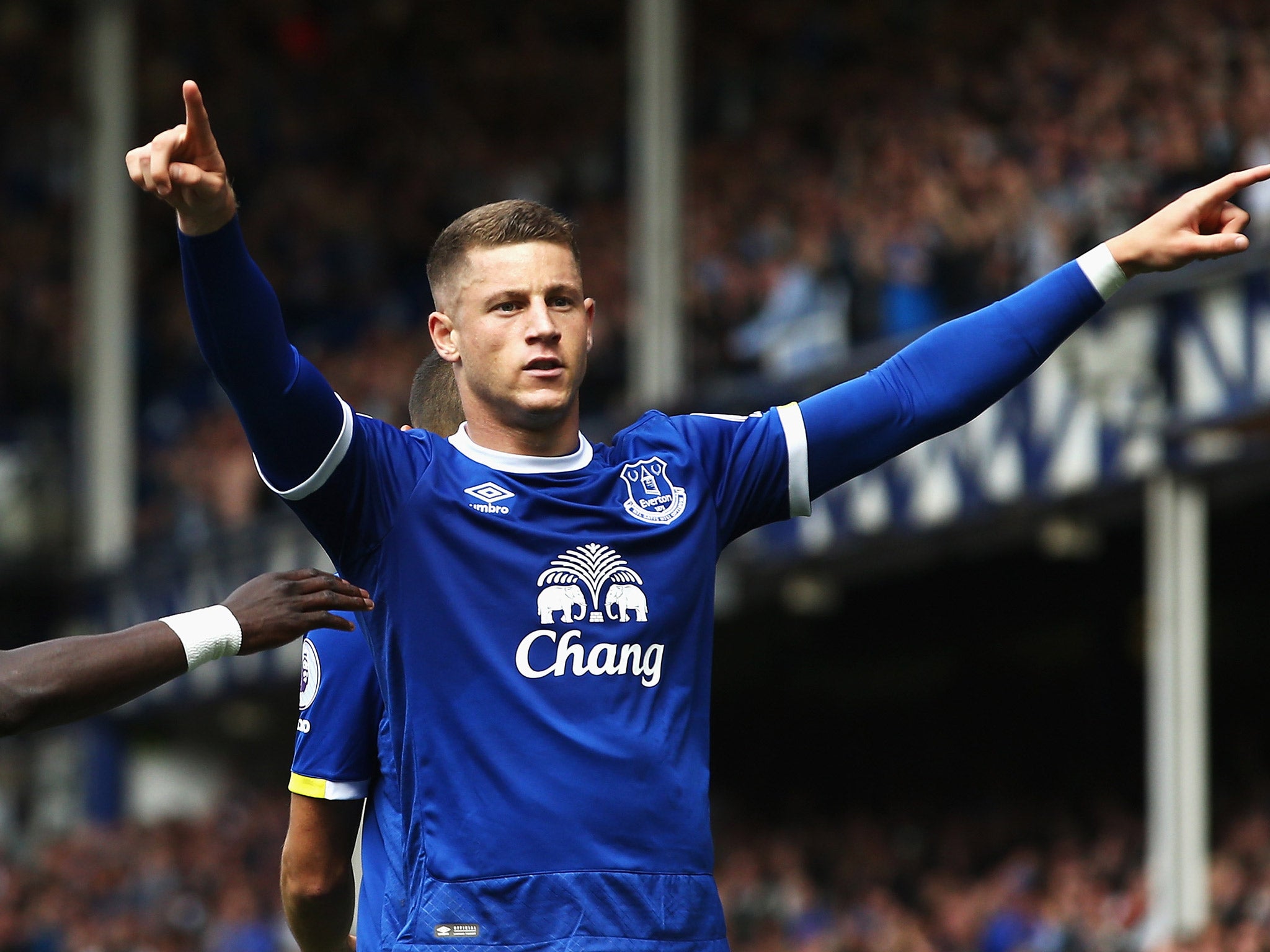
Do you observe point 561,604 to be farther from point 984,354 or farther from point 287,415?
point 984,354

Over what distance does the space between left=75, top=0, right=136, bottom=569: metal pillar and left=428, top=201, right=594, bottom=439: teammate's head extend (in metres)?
17.5

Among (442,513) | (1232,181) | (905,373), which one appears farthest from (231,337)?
(1232,181)

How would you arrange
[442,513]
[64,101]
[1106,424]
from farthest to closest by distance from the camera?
[64,101] → [1106,424] → [442,513]

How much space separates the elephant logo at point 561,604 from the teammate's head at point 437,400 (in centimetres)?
92

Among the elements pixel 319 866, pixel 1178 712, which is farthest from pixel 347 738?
pixel 1178 712

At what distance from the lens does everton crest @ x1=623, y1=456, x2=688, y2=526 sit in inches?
150

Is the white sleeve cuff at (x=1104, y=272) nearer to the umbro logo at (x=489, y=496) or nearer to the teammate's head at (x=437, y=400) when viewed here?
the umbro logo at (x=489, y=496)

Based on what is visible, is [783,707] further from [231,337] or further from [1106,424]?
[231,337]

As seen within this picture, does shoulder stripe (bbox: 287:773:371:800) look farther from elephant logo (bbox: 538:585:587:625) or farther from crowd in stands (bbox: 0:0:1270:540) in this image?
crowd in stands (bbox: 0:0:1270:540)

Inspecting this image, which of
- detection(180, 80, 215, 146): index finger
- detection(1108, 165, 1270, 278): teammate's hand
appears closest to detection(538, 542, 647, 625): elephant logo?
detection(180, 80, 215, 146): index finger

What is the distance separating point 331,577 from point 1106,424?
30.1 feet

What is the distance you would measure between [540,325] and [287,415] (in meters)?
0.46

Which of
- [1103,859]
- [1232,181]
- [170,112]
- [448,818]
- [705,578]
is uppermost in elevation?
[170,112]

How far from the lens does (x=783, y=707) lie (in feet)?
63.1
